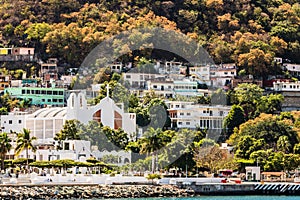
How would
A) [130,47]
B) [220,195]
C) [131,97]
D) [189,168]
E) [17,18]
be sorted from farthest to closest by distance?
[17,18]
[130,47]
[131,97]
[189,168]
[220,195]

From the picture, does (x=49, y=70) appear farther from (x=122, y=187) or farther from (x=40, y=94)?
(x=122, y=187)

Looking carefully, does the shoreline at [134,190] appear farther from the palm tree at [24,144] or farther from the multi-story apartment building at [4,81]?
the multi-story apartment building at [4,81]

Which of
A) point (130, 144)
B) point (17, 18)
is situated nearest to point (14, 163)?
point (130, 144)

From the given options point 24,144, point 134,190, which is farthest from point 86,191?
point 24,144

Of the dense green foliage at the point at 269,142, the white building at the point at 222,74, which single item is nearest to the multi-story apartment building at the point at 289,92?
the white building at the point at 222,74

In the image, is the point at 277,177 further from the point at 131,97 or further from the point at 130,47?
the point at 130,47

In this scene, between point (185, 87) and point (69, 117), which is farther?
point (185, 87)

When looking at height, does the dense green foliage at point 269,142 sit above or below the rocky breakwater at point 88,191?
above
